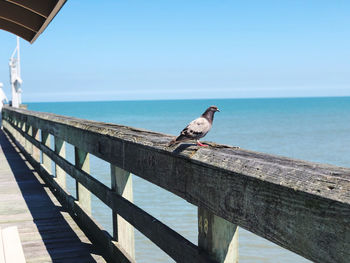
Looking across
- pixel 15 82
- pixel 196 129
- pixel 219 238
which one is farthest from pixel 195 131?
pixel 15 82

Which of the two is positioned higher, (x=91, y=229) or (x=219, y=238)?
(x=219, y=238)

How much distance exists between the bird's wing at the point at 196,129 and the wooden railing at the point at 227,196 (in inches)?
3.1

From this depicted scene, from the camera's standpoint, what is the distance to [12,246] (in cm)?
349

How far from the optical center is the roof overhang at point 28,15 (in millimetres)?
5911

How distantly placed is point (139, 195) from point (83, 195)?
8694mm

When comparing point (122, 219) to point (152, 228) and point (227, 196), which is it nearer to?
point (152, 228)

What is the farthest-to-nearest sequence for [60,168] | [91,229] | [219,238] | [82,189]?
[60,168], [82,189], [91,229], [219,238]

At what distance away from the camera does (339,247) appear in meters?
1.29

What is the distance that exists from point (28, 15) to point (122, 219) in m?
4.52

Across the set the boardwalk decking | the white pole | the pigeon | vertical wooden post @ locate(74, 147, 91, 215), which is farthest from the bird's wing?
the white pole

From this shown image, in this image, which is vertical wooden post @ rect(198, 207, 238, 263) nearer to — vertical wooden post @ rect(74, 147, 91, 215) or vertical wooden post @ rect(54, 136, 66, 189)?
vertical wooden post @ rect(74, 147, 91, 215)

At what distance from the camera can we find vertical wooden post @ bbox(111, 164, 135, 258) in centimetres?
353

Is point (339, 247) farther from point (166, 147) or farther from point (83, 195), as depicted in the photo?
point (83, 195)

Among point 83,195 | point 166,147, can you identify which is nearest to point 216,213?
point 166,147
